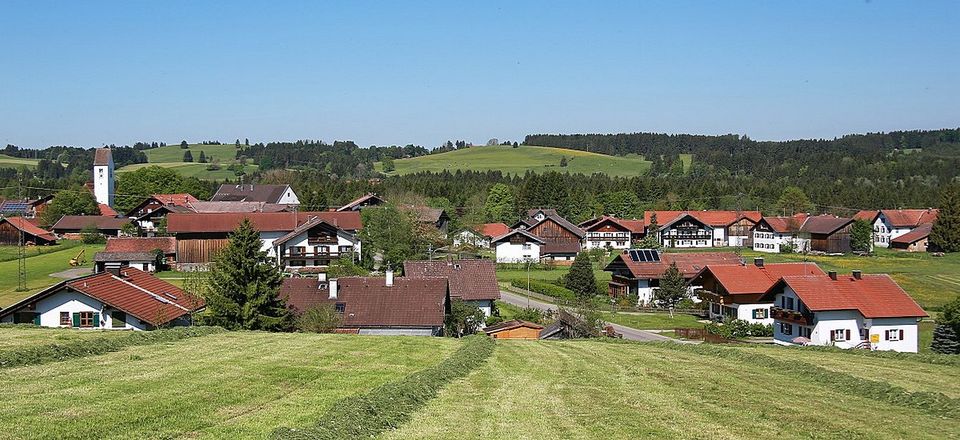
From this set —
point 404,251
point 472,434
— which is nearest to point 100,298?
point 472,434

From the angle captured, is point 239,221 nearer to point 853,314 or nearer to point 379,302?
point 379,302

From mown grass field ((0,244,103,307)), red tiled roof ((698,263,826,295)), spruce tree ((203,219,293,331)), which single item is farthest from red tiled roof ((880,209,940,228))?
spruce tree ((203,219,293,331))

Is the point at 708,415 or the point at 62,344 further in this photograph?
the point at 62,344

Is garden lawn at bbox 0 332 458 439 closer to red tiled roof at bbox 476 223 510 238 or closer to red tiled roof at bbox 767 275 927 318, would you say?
red tiled roof at bbox 767 275 927 318

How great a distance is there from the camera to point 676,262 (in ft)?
225

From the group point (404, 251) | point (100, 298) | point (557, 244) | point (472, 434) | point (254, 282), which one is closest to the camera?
point (472, 434)

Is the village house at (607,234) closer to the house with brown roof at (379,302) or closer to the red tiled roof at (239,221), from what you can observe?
the red tiled roof at (239,221)

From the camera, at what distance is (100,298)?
110 ft

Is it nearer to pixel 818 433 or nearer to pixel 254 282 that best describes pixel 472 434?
pixel 818 433

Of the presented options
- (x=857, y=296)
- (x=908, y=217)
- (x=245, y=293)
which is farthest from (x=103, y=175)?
(x=908, y=217)

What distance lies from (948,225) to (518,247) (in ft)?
170

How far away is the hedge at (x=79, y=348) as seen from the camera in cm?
1820

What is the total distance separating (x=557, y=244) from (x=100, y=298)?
6543cm

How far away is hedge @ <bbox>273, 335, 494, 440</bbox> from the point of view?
40.7ft
